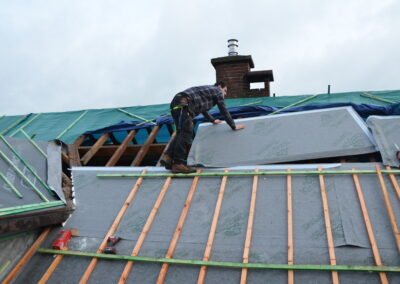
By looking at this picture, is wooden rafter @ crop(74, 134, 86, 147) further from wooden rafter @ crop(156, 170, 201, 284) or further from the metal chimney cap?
the metal chimney cap

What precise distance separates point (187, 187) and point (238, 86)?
18.0 feet

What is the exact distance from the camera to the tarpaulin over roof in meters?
7.22

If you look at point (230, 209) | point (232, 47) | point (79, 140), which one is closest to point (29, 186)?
point (230, 209)

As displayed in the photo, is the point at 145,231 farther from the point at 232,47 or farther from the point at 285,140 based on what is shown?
the point at 232,47

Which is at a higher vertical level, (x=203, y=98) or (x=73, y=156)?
(x=203, y=98)

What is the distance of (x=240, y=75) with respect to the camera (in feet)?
31.0

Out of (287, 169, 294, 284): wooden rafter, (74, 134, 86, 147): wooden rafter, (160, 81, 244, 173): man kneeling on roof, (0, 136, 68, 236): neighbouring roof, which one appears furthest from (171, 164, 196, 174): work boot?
(74, 134, 86, 147): wooden rafter

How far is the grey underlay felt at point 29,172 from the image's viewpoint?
3.38 meters

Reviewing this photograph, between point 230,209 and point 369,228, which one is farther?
point 230,209

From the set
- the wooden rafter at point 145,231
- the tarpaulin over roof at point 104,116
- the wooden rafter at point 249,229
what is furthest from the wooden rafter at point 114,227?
the tarpaulin over roof at point 104,116

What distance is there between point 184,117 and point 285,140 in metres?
1.53

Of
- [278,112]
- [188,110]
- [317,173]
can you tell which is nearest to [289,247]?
[317,173]

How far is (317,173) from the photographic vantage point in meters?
4.18

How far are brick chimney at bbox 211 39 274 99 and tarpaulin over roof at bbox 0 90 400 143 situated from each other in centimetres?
120
